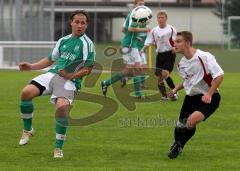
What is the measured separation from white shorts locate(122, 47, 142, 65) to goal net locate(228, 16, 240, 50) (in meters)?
27.1

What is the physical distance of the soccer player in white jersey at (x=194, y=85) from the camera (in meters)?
9.45

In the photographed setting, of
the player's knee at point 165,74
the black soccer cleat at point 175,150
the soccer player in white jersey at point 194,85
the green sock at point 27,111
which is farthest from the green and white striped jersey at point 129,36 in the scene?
the black soccer cleat at point 175,150

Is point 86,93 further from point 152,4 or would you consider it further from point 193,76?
point 152,4

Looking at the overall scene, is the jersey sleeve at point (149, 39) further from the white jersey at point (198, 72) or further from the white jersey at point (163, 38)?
the white jersey at point (198, 72)

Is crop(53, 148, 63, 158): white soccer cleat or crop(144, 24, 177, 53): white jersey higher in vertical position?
crop(144, 24, 177, 53): white jersey

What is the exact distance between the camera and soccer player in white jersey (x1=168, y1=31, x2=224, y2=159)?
945 centimetres

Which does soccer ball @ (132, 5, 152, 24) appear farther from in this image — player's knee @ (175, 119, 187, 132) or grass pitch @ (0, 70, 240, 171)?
player's knee @ (175, 119, 187, 132)

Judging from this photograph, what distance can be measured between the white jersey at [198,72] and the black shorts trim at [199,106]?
0.09 m

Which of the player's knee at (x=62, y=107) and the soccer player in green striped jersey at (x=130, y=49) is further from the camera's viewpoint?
the soccer player in green striped jersey at (x=130, y=49)

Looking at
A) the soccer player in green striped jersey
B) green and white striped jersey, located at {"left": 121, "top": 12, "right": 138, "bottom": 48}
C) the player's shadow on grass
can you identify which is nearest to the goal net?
the player's shadow on grass

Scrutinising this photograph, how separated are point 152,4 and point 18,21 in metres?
15.0

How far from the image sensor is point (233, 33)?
45094mm

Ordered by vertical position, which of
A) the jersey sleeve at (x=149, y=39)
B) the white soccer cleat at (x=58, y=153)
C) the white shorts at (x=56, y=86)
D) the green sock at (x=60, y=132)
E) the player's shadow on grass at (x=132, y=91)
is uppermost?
the white shorts at (x=56, y=86)

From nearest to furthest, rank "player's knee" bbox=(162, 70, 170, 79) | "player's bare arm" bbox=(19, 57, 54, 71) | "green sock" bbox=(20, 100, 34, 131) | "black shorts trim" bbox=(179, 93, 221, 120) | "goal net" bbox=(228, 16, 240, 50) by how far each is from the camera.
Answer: "black shorts trim" bbox=(179, 93, 221, 120) → "player's bare arm" bbox=(19, 57, 54, 71) → "green sock" bbox=(20, 100, 34, 131) → "player's knee" bbox=(162, 70, 170, 79) → "goal net" bbox=(228, 16, 240, 50)
